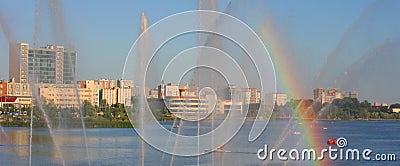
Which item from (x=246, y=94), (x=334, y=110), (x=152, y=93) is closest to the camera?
(x=246, y=94)

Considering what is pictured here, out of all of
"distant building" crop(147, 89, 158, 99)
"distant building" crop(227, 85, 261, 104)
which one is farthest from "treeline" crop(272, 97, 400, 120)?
"distant building" crop(147, 89, 158, 99)

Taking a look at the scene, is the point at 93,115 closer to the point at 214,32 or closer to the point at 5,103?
the point at 5,103

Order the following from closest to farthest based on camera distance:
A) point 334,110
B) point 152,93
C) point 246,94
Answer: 1. point 246,94
2. point 152,93
3. point 334,110

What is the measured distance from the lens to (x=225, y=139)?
34812 mm

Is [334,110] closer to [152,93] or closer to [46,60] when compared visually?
[152,93]

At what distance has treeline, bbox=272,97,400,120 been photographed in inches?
1379

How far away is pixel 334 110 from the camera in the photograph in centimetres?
7869

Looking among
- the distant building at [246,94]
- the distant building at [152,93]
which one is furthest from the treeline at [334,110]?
the distant building at [152,93]

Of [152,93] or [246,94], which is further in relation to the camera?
[152,93]

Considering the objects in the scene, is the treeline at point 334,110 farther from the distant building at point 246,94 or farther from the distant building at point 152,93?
the distant building at point 152,93

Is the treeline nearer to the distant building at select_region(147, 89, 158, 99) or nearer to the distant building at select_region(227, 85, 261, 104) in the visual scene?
the distant building at select_region(227, 85, 261, 104)

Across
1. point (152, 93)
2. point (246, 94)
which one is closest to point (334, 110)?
point (152, 93)

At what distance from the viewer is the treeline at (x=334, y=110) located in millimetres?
35031

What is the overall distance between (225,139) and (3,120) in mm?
55688
